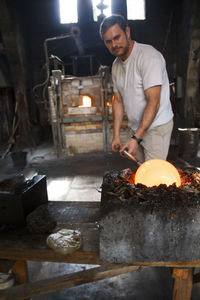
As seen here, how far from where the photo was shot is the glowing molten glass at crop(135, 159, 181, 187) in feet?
5.24

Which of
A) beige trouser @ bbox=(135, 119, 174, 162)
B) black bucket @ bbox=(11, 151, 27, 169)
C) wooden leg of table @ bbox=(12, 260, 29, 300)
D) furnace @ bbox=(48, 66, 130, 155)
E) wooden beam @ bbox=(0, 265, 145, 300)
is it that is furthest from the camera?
furnace @ bbox=(48, 66, 130, 155)

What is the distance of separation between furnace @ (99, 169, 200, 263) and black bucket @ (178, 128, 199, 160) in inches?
223

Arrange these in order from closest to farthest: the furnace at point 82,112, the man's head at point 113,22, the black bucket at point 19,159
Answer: the man's head at point 113,22 < the black bucket at point 19,159 < the furnace at point 82,112

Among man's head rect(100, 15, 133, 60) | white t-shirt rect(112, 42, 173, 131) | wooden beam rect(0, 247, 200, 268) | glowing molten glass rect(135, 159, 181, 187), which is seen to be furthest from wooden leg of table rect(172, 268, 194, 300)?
man's head rect(100, 15, 133, 60)

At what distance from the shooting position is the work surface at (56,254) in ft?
4.89

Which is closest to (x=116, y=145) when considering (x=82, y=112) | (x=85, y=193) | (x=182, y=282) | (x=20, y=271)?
(x=182, y=282)

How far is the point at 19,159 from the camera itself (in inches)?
265

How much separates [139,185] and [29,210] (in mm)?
937

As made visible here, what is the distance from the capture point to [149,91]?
2.05 meters

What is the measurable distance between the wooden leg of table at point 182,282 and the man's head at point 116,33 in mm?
1868

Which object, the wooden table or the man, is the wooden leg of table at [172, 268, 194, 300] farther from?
the man

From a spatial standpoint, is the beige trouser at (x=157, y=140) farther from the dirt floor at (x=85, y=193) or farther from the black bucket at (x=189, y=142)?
the black bucket at (x=189, y=142)

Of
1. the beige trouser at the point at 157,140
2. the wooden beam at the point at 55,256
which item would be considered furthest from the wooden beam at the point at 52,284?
the beige trouser at the point at 157,140

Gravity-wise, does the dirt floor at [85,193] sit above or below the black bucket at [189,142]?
below
